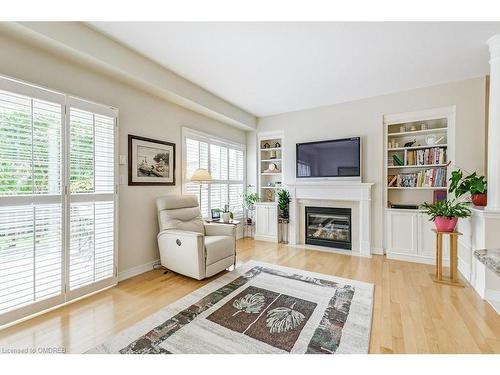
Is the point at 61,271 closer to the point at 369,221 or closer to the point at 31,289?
the point at 31,289

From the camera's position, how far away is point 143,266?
3.10 meters

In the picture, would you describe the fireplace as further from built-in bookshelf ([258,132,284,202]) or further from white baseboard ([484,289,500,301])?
white baseboard ([484,289,500,301])

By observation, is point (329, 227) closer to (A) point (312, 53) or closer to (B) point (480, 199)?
(B) point (480, 199)

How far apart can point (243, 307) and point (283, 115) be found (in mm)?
3835

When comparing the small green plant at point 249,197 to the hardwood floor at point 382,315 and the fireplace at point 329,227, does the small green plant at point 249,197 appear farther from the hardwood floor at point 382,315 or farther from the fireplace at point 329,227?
the hardwood floor at point 382,315

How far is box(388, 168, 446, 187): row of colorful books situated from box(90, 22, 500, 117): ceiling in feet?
4.36

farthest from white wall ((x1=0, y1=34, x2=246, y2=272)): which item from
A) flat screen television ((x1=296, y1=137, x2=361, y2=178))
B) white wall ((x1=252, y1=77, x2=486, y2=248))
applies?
flat screen television ((x1=296, y1=137, x2=361, y2=178))

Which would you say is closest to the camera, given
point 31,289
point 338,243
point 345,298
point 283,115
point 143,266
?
point 31,289

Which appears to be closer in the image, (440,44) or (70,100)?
(70,100)

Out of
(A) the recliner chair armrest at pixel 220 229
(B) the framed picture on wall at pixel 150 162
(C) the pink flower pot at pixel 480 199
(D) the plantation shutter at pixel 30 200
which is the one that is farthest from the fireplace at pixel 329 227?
(D) the plantation shutter at pixel 30 200

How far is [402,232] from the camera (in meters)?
3.63

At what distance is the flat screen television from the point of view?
13.1ft

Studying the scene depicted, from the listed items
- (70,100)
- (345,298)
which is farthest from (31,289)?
(345,298)
